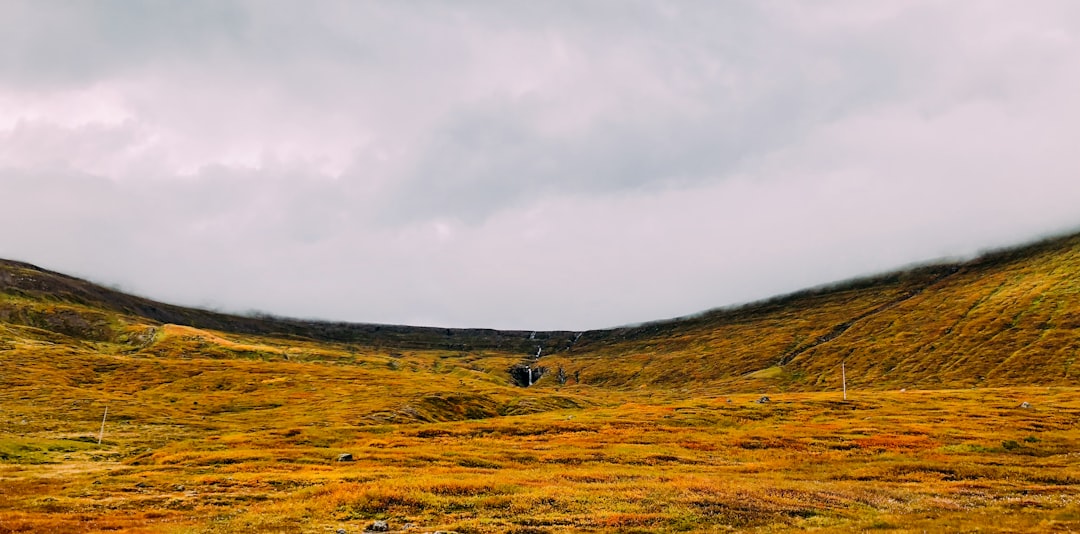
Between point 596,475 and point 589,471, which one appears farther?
point 589,471

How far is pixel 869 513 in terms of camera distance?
3228 centimetres

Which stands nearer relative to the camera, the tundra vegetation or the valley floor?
the valley floor

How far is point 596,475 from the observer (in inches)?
1941

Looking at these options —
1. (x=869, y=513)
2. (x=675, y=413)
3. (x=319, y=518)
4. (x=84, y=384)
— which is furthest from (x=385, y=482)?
(x=84, y=384)

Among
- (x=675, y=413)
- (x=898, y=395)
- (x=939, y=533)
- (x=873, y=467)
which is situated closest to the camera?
(x=939, y=533)

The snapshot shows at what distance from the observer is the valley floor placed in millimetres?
31438

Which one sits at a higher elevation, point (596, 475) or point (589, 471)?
point (596, 475)

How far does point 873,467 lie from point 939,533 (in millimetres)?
31744

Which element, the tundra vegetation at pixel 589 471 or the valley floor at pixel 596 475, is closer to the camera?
the valley floor at pixel 596 475

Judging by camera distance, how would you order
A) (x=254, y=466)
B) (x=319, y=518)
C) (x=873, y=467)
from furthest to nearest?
1. (x=254, y=466)
2. (x=873, y=467)
3. (x=319, y=518)

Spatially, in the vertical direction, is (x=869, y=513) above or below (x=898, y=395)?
above

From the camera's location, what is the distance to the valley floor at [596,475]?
31.4 meters

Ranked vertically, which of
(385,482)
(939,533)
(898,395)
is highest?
(939,533)

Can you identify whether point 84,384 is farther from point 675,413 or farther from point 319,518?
point 319,518
